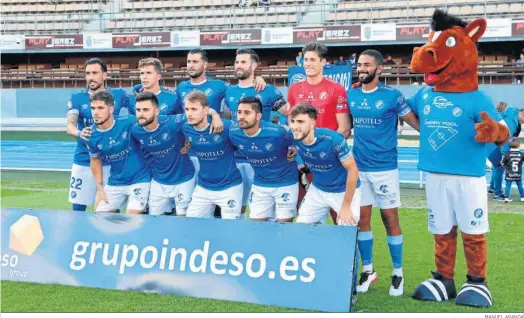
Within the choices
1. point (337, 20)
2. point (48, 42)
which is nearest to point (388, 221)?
point (337, 20)

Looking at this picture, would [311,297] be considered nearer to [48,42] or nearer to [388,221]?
[388,221]

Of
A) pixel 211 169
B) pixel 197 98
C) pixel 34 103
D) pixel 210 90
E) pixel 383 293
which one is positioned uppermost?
pixel 34 103

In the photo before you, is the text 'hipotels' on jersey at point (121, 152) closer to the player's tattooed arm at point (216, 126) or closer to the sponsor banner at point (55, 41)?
the player's tattooed arm at point (216, 126)

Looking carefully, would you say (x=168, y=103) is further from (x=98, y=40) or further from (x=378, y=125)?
(x=98, y=40)

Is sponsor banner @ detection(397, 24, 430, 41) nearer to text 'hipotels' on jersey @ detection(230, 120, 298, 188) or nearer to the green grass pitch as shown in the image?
the green grass pitch

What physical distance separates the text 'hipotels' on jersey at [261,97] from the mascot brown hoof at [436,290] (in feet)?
6.33

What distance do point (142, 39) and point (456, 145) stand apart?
18.8 meters

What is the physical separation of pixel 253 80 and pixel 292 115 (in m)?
1.33

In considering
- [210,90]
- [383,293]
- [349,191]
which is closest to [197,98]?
[210,90]

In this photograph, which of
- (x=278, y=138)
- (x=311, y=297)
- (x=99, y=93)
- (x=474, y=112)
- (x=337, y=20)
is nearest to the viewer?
(x=311, y=297)

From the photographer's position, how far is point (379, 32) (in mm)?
19609

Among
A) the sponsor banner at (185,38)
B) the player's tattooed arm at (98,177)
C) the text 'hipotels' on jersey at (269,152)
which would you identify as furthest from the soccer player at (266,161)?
the sponsor banner at (185,38)

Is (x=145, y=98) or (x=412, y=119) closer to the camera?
(x=412, y=119)

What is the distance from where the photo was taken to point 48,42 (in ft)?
75.8
